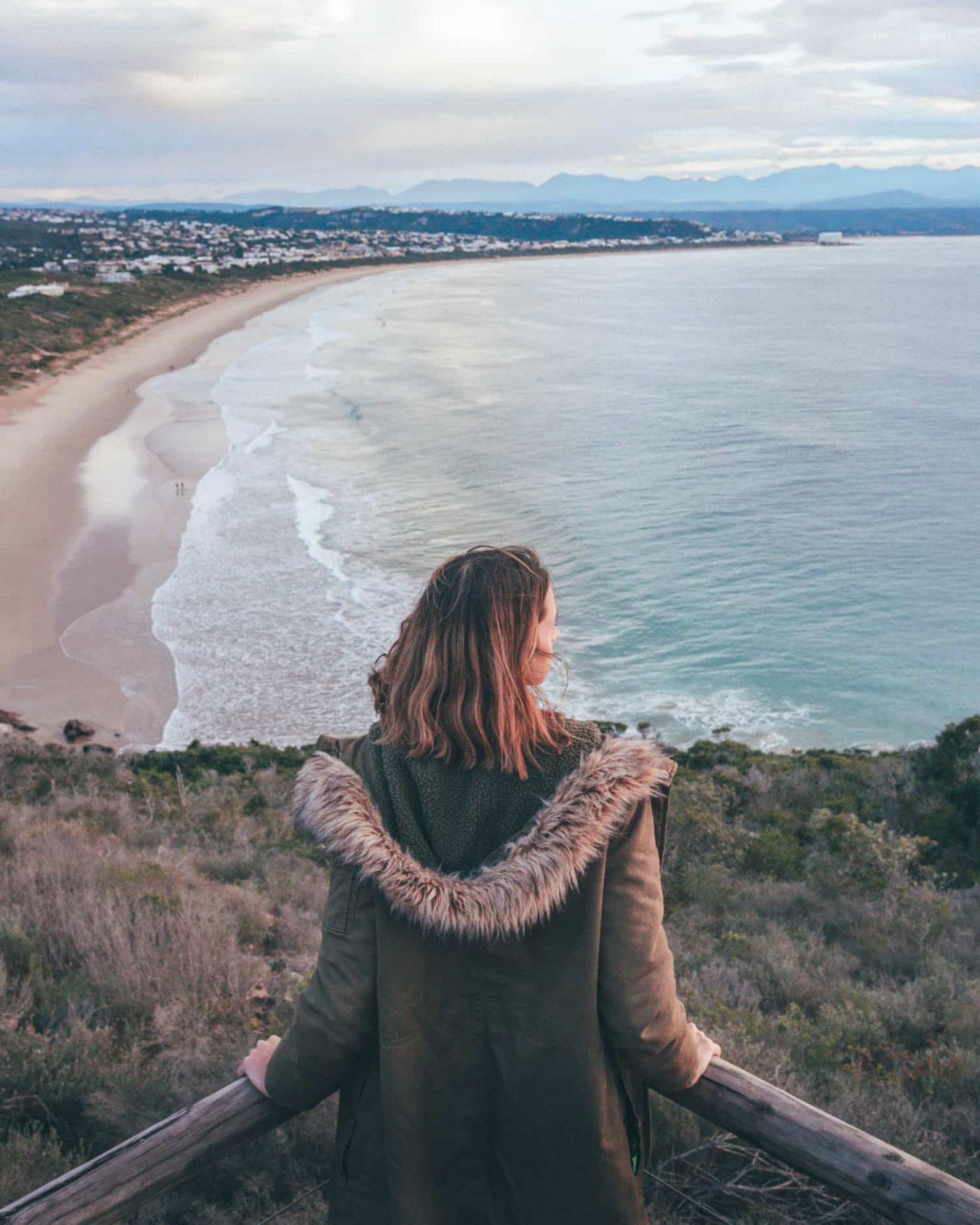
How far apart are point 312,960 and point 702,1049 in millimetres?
2924

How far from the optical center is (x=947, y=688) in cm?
1455

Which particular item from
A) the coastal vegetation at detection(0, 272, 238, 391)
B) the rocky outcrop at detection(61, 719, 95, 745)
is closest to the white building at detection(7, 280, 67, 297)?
the coastal vegetation at detection(0, 272, 238, 391)

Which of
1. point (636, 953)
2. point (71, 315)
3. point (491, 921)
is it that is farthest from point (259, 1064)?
point (71, 315)

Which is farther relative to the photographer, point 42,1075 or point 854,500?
point 854,500

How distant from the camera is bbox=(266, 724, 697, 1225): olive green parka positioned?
1.85 meters

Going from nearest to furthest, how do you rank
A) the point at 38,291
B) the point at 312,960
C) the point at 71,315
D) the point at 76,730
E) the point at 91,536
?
the point at 312,960
the point at 76,730
the point at 91,536
the point at 71,315
the point at 38,291

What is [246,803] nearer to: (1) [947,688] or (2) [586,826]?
(2) [586,826]

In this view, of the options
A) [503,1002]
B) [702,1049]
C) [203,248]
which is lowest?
[702,1049]

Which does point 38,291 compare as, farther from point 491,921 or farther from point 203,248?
point 203,248

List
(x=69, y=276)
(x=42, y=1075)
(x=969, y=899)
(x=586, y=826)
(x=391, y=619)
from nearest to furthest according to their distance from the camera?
1. (x=586, y=826)
2. (x=42, y=1075)
3. (x=969, y=899)
4. (x=391, y=619)
5. (x=69, y=276)

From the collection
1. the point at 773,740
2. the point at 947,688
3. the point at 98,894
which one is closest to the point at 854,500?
the point at 947,688

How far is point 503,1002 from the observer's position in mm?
1947

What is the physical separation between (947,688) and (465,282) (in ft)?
322

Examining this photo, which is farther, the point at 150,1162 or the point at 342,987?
the point at 150,1162
